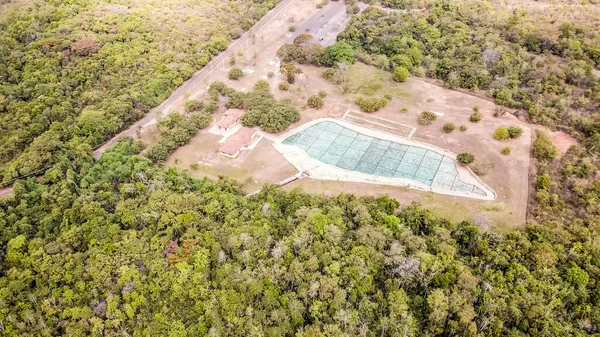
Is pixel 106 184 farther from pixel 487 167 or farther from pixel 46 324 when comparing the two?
pixel 487 167

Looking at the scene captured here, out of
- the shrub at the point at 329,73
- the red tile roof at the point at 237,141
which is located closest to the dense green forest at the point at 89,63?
the red tile roof at the point at 237,141

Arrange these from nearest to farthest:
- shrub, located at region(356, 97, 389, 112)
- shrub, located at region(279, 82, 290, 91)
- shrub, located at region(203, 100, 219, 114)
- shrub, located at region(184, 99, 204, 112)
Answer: shrub, located at region(356, 97, 389, 112) < shrub, located at region(203, 100, 219, 114) < shrub, located at region(184, 99, 204, 112) < shrub, located at region(279, 82, 290, 91)

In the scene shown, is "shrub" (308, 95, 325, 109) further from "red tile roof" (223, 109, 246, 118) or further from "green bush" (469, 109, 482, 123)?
"green bush" (469, 109, 482, 123)

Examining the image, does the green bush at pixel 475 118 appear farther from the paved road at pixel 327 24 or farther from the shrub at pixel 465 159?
the paved road at pixel 327 24

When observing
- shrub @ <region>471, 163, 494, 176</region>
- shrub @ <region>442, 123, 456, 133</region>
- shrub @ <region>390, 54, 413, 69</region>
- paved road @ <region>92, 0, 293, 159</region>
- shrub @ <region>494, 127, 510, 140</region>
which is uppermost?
shrub @ <region>390, 54, 413, 69</region>

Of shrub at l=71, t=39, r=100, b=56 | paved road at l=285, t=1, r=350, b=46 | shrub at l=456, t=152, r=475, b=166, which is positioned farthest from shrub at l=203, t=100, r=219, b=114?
shrub at l=456, t=152, r=475, b=166

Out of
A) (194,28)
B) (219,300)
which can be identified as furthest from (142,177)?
(194,28)

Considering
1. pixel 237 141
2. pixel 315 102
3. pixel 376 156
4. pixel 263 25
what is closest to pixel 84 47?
pixel 237 141
